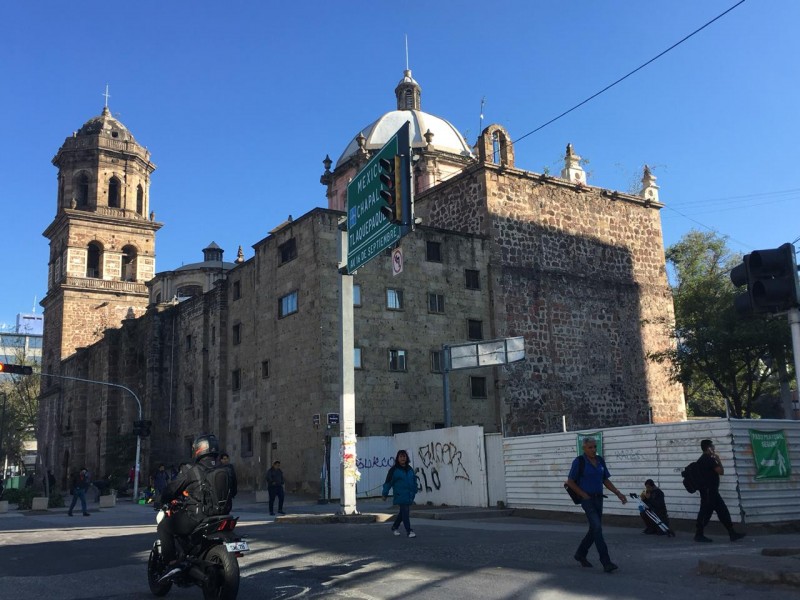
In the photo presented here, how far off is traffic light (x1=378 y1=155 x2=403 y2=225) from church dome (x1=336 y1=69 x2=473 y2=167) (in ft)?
97.6

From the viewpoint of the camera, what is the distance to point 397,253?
16266mm

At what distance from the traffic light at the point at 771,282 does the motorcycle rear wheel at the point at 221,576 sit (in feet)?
19.3

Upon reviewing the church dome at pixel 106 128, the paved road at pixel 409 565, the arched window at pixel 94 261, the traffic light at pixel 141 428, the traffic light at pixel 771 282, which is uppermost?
the church dome at pixel 106 128

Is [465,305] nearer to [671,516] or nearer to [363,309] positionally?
[363,309]

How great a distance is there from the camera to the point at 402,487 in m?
13.0

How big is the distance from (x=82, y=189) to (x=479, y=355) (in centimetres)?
4702

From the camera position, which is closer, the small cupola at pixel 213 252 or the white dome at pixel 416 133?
the white dome at pixel 416 133

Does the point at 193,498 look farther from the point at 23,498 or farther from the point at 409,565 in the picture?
the point at 23,498

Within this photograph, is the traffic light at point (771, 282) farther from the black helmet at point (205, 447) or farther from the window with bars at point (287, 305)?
the window with bars at point (287, 305)

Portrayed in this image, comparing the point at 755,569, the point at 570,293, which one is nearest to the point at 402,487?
the point at 755,569

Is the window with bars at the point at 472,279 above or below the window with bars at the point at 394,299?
above

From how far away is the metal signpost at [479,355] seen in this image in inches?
933

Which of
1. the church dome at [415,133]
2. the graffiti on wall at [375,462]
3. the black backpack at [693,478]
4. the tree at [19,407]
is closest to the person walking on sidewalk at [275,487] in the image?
the graffiti on wall at [375,462]

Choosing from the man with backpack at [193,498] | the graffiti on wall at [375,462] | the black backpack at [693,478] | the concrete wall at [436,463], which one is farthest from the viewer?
the graffiti on wall at [375,462]
